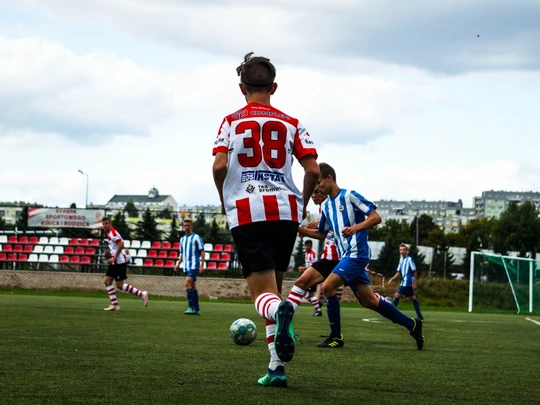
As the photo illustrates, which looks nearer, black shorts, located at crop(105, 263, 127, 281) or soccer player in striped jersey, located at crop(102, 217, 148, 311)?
soccer player in striped jersey, located at crop(102, 217, 148, 311)

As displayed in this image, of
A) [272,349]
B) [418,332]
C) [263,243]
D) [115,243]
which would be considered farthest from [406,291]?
[263,243]

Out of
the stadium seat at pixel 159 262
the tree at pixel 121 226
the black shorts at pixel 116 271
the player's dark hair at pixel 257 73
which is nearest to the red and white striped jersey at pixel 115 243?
the black shorts at pixel 116 271

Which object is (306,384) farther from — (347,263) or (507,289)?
(507,289)

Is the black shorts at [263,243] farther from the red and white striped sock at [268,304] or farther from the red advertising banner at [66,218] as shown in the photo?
the red advertising banner at [66,218]

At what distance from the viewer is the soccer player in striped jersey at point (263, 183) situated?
17.1ft

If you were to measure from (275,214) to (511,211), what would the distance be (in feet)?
317

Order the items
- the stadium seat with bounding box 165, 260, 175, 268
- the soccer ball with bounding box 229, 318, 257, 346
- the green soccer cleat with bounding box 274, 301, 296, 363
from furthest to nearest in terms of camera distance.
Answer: the stadium seat with bounding box 165, 260, 175, 268 < the soccer ball with bounding box 229, 318, 257, 346 < the green soccer cleat with bounding box 274, 301, 296, 363

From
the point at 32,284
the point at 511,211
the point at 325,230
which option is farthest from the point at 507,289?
the point at 511,211

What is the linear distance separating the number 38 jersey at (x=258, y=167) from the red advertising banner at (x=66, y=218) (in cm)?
3847

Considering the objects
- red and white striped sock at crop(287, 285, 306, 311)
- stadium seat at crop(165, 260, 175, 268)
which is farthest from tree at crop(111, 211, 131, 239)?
red and white striped sock at crop(287, 285, 306, 311)

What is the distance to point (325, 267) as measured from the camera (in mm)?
10609

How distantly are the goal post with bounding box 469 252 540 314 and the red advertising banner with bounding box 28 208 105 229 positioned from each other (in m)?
19.4

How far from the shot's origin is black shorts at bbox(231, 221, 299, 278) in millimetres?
5199

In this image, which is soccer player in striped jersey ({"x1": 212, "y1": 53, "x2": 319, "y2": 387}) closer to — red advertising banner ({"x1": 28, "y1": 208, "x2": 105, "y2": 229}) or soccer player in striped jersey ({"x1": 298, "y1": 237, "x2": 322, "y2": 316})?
Result: soccer player in striped jersey ({"x1": 298, "y1": 237, "x2": 322, "y2": 316})
